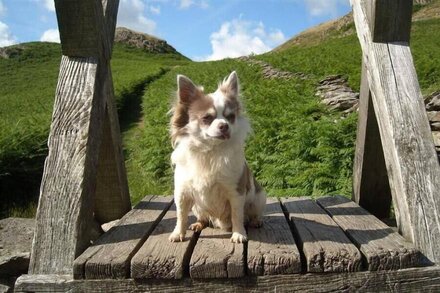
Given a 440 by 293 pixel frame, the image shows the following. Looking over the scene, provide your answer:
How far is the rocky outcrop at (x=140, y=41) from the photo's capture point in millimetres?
81375

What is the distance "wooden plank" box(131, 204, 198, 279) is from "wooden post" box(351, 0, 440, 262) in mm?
1318

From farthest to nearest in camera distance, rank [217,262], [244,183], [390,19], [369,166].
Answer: [369,166], [390,19], [244,183], [217,262]

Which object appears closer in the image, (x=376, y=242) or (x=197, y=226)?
(x=376, y=242)

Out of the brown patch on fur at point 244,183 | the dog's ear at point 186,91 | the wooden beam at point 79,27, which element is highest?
the wooden beam at point 79,27

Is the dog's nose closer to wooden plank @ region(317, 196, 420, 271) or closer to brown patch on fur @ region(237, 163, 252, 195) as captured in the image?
brown patch on fur @ region(237, 163, 252, 195)

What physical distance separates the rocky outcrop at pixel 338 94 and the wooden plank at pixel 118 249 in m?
7.86

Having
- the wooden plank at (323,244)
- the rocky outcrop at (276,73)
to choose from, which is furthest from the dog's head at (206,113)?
the rocky outcrop at (276,73)

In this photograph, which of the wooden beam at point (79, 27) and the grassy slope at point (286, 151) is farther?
the grassy slope at point (286, 151)

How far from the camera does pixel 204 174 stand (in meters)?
3.07

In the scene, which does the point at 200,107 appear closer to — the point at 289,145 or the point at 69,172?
the point at 69,172

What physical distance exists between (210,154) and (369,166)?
171 cm

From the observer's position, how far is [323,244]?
274 cm

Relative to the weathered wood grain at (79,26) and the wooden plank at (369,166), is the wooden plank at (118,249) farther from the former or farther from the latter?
the wooden plank at (369,166)

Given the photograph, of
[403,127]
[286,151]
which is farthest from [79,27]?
[286,151]
